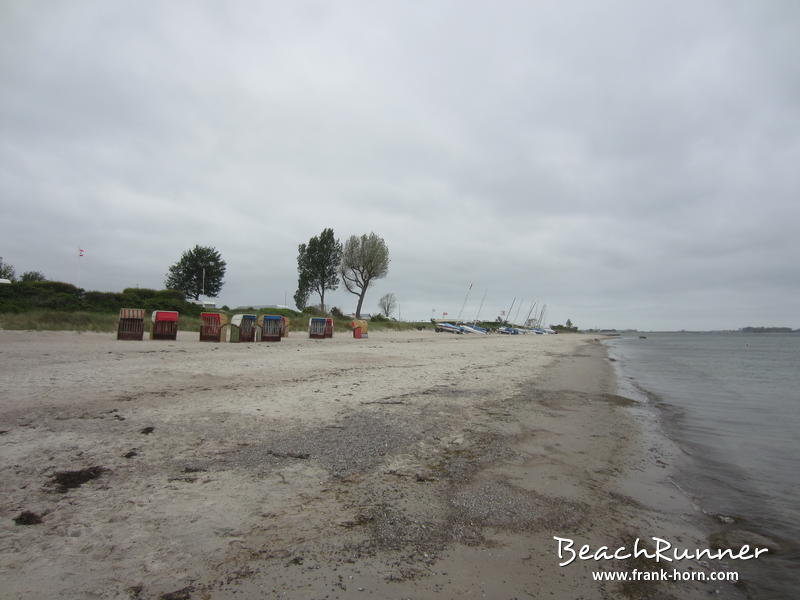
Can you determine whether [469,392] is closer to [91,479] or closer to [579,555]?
[579,555]

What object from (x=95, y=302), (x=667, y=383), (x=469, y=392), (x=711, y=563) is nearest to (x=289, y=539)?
(x=711, y=563)

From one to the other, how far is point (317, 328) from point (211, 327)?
957 centimetres

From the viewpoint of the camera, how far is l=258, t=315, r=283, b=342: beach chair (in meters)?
23.7

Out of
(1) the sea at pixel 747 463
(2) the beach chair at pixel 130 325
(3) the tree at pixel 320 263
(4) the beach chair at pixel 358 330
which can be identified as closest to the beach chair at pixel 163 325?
(2) the beach chair at pixel 130 325

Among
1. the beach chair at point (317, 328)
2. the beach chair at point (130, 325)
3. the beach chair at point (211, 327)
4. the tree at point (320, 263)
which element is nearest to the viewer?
the beach chair at point (130, 325)

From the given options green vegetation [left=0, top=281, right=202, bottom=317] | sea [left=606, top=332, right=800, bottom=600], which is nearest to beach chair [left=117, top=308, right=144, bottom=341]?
green vegetation [left=0, top=281, right=202, bottom=317]

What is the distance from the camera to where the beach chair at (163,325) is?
2036 cm

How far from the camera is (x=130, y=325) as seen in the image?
19234 millimetres

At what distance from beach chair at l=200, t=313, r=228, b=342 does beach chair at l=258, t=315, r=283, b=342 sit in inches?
92.0

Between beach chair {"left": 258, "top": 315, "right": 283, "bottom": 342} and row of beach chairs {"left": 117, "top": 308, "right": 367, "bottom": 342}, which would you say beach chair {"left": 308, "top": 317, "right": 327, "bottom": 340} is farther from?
beach chair {"left": 258, "top": 315, "right": 283, "bottom": 342}

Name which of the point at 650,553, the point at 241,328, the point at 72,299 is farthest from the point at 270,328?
the point at 650,553

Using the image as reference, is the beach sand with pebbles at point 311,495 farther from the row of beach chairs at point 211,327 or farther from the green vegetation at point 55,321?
the green vegetation at point 55,321

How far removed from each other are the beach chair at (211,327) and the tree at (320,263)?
37.7 m

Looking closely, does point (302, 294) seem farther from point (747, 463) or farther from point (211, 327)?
point (747, 463)
